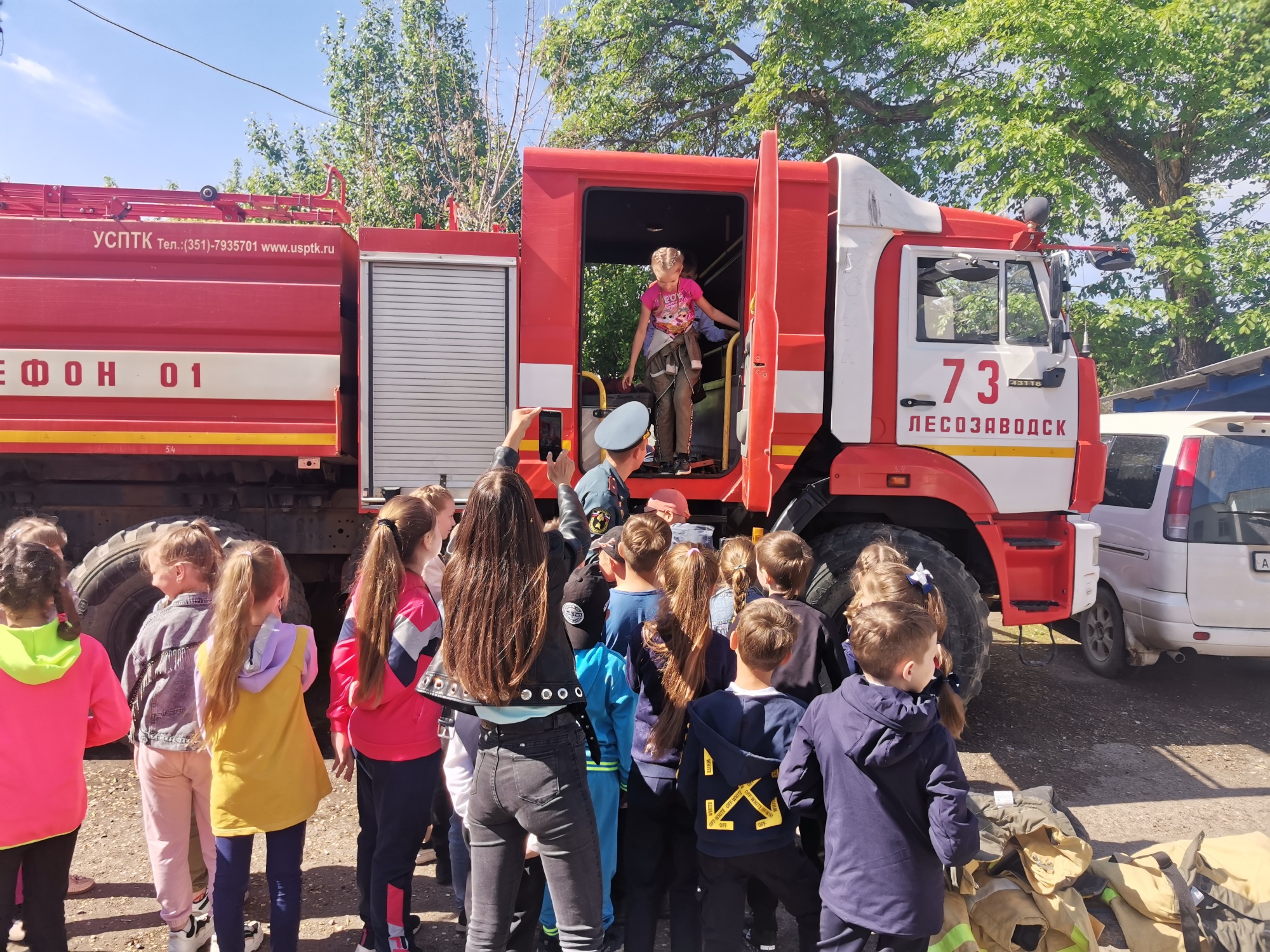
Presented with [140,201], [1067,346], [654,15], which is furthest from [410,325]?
[654,15]

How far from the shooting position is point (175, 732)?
2613mm

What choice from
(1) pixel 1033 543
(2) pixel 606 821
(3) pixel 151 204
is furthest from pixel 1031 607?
(3) pixel 151 204

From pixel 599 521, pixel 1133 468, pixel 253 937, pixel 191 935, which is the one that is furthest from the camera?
pixel 1133 468

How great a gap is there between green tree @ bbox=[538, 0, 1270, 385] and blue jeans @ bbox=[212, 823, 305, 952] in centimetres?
929

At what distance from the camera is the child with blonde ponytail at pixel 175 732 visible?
2629 millimetres

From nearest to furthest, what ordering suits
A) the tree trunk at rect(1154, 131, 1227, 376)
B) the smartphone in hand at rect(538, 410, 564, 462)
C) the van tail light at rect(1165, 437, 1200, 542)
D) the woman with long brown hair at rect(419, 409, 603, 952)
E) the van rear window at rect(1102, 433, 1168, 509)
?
the woman with long brown hair at rect(419, 409, 603, 952) < the smartphone in hand at rect(538, 410, 564, 462) < the van tail light at rect(1165, 437, 1200, 542) < the van rear window at rect(1102, 433, 1168, 509) < the tree trunk at rect(1154, 131, 1227, 376)

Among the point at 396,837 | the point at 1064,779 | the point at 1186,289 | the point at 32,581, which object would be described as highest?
the point at 1186,289

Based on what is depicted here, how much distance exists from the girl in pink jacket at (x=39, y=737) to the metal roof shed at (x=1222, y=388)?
35.9ft

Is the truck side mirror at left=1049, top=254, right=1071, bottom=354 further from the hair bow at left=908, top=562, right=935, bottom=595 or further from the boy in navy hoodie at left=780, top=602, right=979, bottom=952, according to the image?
the boy in navy hoodie at left=780, top=602, right=979, bottom=952

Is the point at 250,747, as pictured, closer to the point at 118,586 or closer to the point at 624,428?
the point at 624,428

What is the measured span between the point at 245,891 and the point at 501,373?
2840mm

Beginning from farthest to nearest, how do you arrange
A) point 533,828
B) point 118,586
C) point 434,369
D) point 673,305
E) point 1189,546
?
point 1189,546, point 673,305, point 434,369, point 118,586, point 533,828

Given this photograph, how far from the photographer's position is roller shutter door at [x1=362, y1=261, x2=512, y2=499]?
4402 mm

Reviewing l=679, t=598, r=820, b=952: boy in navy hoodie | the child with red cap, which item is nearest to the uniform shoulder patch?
the child with red cap
